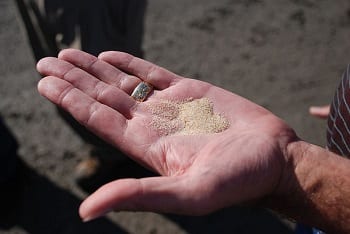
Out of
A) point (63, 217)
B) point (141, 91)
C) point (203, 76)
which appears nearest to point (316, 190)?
point (141, 91)

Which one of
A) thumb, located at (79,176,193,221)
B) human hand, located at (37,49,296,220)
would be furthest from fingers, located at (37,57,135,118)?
thumb, located at (79,176,193,221)

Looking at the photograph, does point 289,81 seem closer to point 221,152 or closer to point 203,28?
point 203,28

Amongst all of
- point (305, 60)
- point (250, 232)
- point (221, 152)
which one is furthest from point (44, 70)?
point (305, 60)

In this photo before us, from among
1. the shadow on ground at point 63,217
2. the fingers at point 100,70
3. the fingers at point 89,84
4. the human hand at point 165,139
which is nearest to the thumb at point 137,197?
the human hand at point 165,139

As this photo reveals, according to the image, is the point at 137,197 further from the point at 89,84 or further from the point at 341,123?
the point at 341,123

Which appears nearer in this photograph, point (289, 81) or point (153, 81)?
point (153, 81)

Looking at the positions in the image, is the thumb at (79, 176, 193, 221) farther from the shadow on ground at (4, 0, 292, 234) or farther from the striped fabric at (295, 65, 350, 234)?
the shadow on ground at (4, 0, 292, 234)

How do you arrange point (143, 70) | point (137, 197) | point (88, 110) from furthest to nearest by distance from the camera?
point (143, 70), point (88, 110), point (137, 197)
